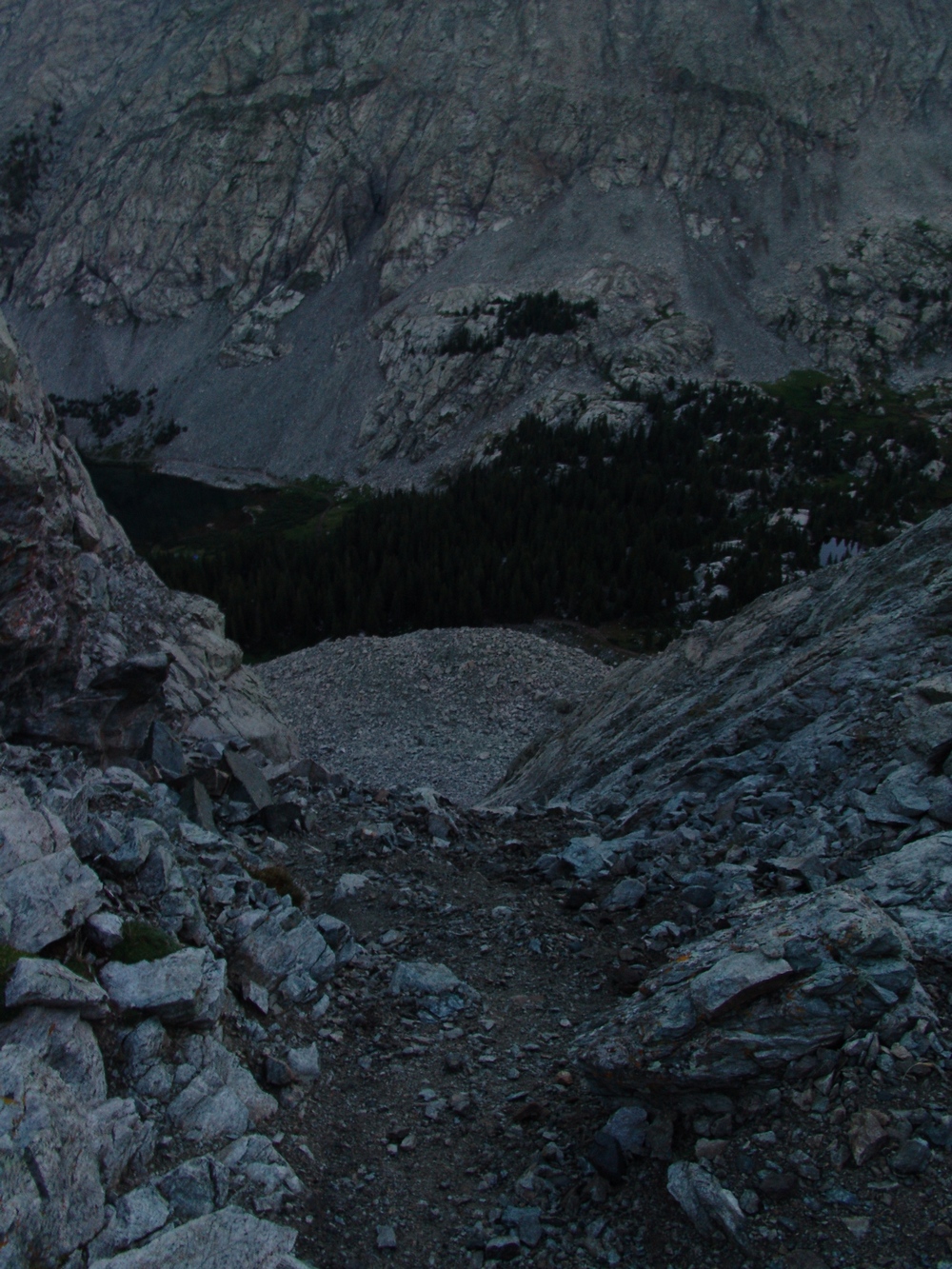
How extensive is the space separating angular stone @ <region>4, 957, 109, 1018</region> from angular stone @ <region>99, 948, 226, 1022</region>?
43 centimetres

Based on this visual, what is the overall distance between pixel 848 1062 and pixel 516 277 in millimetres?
116217

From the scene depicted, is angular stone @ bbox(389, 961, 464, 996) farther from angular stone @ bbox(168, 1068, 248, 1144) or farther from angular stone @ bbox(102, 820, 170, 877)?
angular stone @ bbox(102, 820, 170, 877)

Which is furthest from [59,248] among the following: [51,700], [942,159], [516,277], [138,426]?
[51,700]

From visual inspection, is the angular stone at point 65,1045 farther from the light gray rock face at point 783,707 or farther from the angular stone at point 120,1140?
the light gray rock face at point 783,707

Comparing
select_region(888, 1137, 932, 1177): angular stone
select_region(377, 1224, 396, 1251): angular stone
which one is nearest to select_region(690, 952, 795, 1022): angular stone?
select_region(888, 1137, 932, 1177): angular stone

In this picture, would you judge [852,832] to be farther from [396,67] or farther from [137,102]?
[137,102]

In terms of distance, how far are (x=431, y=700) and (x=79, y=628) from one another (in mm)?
20961

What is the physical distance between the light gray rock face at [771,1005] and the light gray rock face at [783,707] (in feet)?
12.2

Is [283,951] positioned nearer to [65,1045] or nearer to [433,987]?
[433,987]

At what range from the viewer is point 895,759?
42.8 feet

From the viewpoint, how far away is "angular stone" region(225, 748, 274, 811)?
16.8 metres

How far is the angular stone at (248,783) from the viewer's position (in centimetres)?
1681

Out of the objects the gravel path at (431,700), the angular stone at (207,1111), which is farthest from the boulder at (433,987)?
the gravel path at (431,700)

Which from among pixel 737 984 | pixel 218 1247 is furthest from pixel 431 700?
pixel 218 1247
